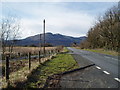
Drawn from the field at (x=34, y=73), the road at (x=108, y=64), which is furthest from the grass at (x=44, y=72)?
the road at (x=108, y=64)

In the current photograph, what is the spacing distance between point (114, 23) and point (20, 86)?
48898 millimetres

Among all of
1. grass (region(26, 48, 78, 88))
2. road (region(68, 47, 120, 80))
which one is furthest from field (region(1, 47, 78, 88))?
road (region(68, 47, 120, 80))

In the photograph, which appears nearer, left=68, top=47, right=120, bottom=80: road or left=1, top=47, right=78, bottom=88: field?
left=1, top=47, right=78, bottom=88: field

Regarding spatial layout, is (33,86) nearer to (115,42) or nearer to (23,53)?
(23,53)

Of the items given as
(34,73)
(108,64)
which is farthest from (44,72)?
(108,64)

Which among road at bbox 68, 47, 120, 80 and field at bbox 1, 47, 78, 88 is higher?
field at bbox 1, 47, 78, 88

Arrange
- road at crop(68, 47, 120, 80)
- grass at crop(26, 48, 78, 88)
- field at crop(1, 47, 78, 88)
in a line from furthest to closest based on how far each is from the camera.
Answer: road at crop(68, 47, 120, 80) < grass at crop(26, 48, 78, 88) < field at crop(1, 47, 78, 88)

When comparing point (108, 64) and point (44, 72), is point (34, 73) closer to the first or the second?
point (44, 72)

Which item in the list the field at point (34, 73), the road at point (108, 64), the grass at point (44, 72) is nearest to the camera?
the field at point (34, 73)

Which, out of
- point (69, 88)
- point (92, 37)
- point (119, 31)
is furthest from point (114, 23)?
point (69, 88)

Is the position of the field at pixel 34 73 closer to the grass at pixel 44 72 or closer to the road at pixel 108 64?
the grass at pixel 44 72

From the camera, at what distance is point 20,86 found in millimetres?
8023

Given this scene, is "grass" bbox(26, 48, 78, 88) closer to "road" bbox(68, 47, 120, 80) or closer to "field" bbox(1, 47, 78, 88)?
"field" bbox(1, 47, 78, 88)

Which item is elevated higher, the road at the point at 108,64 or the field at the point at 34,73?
the field at the point at 34,73
